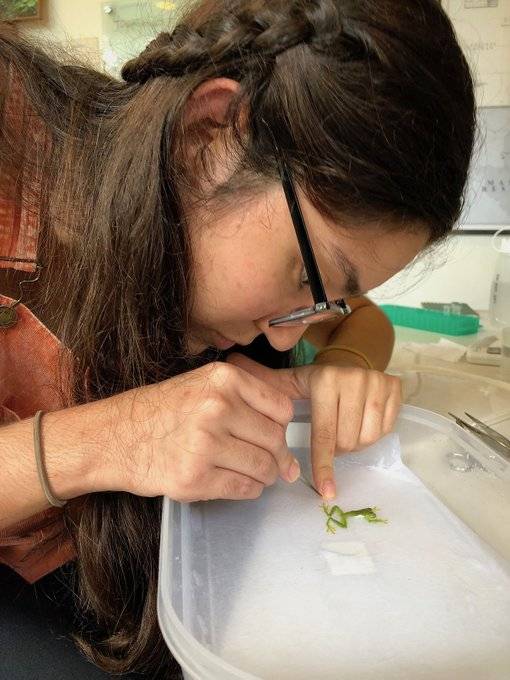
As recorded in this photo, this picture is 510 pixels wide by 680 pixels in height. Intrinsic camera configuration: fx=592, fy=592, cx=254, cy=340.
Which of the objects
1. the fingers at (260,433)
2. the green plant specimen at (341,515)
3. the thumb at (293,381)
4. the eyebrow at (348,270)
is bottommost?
the green plant specimen at (341,515)

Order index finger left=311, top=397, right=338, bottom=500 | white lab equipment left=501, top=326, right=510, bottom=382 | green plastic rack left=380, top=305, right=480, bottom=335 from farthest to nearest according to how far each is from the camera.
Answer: green plastic rack left=380, top=305, right=480, bottom=335 < white lab equipment left=501, top=326, right=510, bottom=382 < index finger left=311, top=397, right=338, bottom=500

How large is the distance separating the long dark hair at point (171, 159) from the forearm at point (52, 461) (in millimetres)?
85

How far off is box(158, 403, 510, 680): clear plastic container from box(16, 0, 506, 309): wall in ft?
3.38

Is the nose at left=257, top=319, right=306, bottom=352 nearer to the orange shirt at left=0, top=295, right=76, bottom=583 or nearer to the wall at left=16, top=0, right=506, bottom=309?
the orange shirt at left=0, top=295, right=76, bottom=583

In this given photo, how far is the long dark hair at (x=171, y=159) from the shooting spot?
1.56ft

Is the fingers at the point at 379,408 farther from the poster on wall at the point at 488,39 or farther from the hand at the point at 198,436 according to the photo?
the poster on wall at the point at 488,39

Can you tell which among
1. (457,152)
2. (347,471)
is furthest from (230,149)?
(347,471)

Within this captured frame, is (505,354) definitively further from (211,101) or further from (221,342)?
(211,101)

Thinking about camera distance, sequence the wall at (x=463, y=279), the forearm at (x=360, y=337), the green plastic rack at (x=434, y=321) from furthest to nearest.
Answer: the wall at (x=463, y=279)
the green plastic rack at (x=434, y=321)
the forearm at (x=360, y=337)

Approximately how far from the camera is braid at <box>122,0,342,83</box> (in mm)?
474

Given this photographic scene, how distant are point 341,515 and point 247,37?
43 centimetres

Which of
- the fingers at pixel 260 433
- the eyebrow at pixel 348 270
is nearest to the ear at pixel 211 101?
the eyebrow at pixel 348 270

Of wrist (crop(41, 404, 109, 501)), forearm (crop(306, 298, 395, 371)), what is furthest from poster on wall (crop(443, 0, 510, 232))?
wrist (crop(41, 404, 109, 501))

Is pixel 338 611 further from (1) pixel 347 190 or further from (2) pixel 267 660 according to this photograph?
(1) pixel 347 190
